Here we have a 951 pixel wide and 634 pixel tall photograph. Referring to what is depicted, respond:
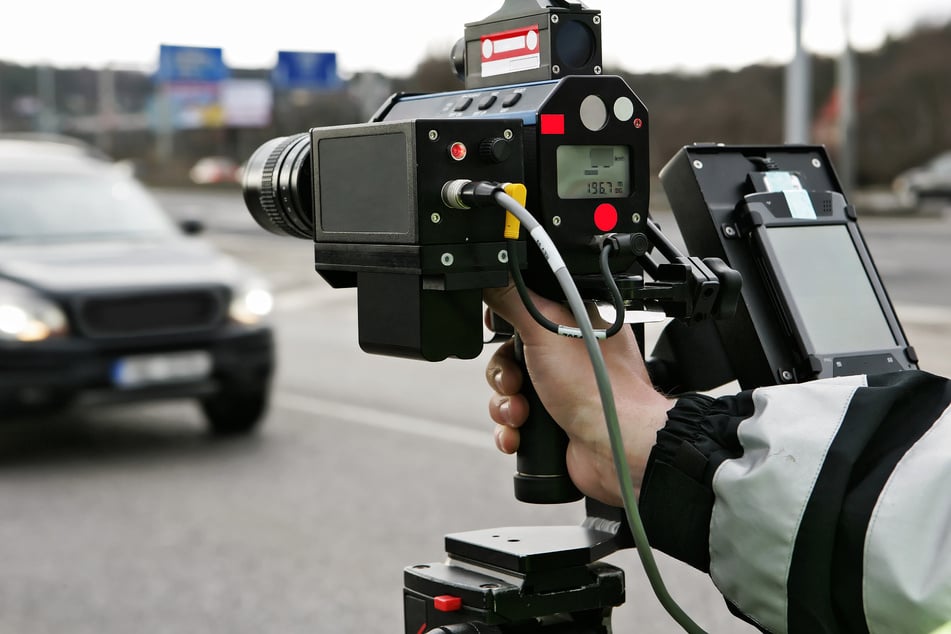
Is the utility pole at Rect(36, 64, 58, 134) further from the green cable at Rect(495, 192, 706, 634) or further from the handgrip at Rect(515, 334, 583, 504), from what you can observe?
the green cable at Rect(495, 192, 706, 634)

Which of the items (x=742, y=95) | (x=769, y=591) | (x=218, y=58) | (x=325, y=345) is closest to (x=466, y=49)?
(x=769, y=591)

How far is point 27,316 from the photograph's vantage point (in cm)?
639

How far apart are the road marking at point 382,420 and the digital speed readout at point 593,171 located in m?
5.26

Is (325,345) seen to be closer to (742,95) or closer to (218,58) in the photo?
(218,58)

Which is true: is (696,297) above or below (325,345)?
A: above

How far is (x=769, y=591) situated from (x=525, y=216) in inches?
20.1

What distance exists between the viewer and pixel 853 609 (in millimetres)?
1424

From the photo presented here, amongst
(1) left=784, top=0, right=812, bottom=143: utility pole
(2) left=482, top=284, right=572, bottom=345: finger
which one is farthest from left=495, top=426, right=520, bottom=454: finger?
(1) left=784, top=0, right=812, bottom=143: utility pole

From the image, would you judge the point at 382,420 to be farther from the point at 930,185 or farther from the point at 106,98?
the point at 106,98

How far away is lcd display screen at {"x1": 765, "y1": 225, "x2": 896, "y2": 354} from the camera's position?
6.29 ft

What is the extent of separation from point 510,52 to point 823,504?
0.74 metres

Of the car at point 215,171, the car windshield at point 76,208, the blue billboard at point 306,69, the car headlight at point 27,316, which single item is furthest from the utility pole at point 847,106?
the car at point 215,171

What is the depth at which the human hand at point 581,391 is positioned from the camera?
1688 millimetres

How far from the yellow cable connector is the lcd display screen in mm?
512
